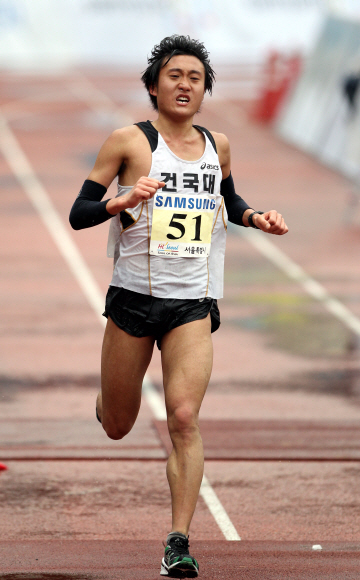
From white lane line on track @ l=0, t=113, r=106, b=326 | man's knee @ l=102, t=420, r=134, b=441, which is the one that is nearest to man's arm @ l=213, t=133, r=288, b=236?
man's knee @ l=102, t=420, r=134, b=441

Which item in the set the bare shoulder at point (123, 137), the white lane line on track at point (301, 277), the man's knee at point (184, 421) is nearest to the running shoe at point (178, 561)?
the man's knee at point (184, 421)

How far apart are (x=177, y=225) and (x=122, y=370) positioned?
810mm

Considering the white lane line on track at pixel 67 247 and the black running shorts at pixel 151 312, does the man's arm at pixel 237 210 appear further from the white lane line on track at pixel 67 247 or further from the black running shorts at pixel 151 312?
the white lane line on track at pixel 67 247

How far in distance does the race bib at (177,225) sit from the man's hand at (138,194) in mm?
293

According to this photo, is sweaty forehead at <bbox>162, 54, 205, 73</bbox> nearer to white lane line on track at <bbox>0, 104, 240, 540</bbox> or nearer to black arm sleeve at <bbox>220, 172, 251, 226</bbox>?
black arm sleeve at <bbox>220, 172, 251, 226</bbox>

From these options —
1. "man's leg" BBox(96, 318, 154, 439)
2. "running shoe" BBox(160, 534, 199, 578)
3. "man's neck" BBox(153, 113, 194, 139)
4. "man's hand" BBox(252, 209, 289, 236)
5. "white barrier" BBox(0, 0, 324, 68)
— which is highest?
"white barrier" BBox(0, 0, 324, 68)

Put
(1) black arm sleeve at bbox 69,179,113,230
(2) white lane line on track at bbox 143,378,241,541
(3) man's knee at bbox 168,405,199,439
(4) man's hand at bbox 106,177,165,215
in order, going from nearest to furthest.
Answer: (4) man's hand at bbox 106,177,165,215 < (3) man's knee at bbox 168,405,199,439 < (1) black arm sleeve at bbox 69,179,113,230 < (2) white lane line on track at bbox 143,378,241,541

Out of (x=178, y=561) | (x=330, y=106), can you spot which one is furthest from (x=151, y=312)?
(x=330, y=106)

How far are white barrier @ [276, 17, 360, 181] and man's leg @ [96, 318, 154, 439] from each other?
15097 mm

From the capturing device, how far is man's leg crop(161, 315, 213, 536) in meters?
4.56

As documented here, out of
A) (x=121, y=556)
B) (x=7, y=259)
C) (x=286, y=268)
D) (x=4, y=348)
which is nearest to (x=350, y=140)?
(x=286, y=268)

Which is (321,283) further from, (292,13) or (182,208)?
(292,13)

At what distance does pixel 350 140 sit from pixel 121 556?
54.6 feet

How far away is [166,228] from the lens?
192 inches
